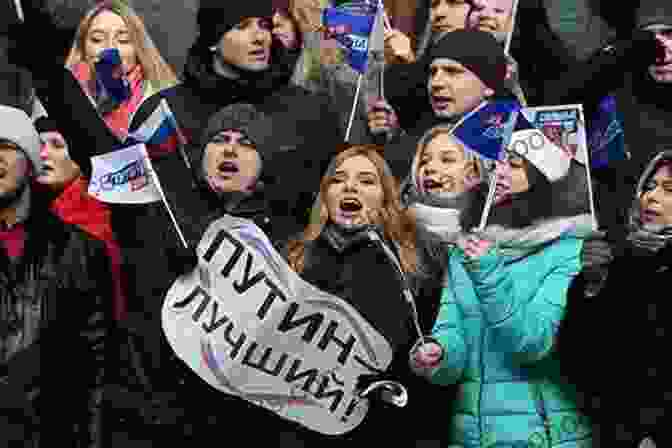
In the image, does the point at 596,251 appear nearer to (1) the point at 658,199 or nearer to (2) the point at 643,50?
(1) the point at 658,199

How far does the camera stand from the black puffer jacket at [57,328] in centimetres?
764

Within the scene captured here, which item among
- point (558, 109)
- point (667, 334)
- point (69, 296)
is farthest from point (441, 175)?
point (69, 296)

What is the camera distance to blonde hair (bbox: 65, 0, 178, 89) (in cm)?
852

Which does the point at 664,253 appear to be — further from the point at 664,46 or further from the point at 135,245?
the point at 135,245

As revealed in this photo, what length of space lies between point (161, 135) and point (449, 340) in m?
1.52

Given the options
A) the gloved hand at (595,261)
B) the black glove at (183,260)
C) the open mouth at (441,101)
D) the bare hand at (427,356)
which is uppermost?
the open mouth at (441,101)

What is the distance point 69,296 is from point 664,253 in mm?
2269

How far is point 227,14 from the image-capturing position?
8.25m

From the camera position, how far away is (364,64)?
8.33 m

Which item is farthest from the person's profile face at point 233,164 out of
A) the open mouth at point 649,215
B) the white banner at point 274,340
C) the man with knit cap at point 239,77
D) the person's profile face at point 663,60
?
the person's profile face at point 663,60

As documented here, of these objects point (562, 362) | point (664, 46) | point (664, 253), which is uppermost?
point (664, 46)

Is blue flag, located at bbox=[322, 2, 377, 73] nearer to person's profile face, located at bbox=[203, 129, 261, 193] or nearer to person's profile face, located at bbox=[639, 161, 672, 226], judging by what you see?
person's profile face, located at bbox=[203, 129, 261, 193]

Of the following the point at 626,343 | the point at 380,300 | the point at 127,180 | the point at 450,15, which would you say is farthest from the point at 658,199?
the point at 127,180

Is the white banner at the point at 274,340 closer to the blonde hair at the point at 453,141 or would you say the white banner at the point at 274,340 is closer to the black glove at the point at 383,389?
the black glove at the point at 383,389
